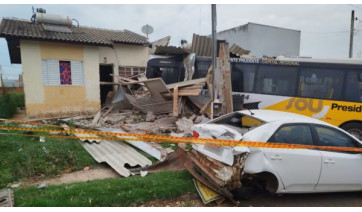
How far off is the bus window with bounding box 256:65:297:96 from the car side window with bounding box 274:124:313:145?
405cm

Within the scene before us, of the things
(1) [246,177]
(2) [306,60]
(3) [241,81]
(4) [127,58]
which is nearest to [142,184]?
(1) [246,177]

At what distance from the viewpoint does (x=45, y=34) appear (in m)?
9.88

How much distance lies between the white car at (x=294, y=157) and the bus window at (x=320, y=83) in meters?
3.71

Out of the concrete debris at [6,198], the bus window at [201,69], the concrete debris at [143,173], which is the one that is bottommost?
the concrete debris at [143,173]

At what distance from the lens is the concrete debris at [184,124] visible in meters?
7.54

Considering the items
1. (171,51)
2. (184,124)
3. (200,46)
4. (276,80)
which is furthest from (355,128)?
(171,51)

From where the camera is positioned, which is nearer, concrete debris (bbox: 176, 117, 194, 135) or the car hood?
the car hood

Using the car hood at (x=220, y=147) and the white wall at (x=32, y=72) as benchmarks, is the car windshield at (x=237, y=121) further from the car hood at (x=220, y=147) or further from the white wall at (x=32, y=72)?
the white wall at (x=32, y=72)

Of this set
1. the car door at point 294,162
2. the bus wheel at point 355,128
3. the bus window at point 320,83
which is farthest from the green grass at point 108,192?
the bus wheel at point 355,128

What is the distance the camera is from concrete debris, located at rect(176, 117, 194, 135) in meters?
7.54

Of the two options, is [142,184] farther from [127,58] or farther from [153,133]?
[127,58]

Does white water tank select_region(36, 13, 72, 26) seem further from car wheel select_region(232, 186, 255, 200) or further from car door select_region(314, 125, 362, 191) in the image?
car door select_region(314, 125, 362, 191)

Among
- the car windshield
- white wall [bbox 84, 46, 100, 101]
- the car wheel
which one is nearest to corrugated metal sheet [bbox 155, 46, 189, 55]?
white wall [bbox 84, 46, 100, 101]

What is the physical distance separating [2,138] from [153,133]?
4183 mm
